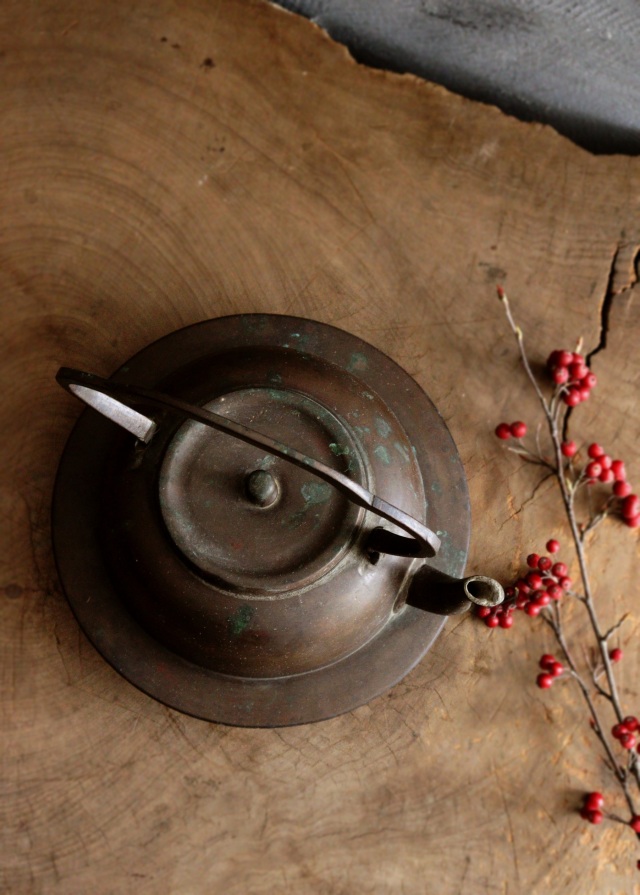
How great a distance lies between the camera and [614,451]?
1.05 metres

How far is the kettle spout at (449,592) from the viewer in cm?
76

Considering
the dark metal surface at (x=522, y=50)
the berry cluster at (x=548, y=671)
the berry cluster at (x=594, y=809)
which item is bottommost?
the berry cluster at (x=594, y=809)

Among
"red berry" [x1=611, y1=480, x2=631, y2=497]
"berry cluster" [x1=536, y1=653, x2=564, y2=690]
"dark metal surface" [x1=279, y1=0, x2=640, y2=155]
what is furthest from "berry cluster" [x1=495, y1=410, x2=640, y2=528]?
"dark metal surface" [x1=279, y1=0, x2=640, y2=155]

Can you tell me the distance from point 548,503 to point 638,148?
676 millimetres

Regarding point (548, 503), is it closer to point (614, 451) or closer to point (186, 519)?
point (614, 451)

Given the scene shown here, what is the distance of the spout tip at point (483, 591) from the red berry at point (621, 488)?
1.15 ft

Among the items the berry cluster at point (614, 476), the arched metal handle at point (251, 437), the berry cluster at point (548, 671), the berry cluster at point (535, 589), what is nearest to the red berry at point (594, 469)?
the berry cluster at point (614, 476)

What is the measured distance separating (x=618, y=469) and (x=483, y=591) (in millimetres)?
362

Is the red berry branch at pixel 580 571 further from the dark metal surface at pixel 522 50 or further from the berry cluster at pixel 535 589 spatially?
the dark metal surface at pixel 522 50

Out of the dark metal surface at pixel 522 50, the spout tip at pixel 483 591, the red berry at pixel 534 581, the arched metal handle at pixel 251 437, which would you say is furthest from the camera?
the dark metal surface at pixel 522 50

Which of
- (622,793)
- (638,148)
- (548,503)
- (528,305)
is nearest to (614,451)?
(548,503)

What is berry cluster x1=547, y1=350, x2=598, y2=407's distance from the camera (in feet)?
3.36

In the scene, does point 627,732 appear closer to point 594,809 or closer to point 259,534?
point 594,809

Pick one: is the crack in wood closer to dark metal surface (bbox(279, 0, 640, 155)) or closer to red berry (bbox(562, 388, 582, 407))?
red berry (bbox(562, 388, 582, 407))
